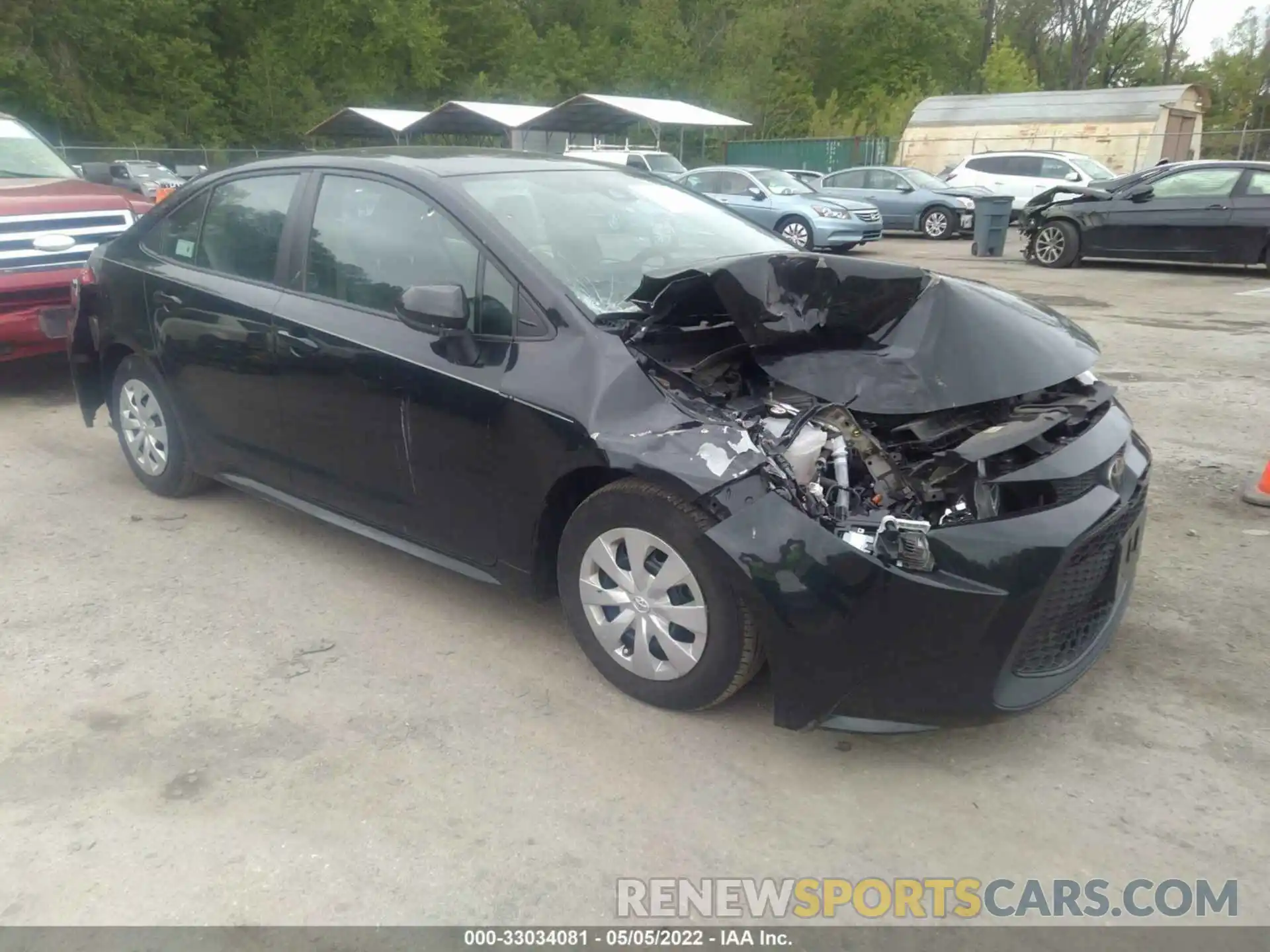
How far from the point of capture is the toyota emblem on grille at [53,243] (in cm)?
686

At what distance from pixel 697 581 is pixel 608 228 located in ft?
5.37

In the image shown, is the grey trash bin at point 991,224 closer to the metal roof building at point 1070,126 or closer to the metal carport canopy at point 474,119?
the metal roof building at point 1070,126

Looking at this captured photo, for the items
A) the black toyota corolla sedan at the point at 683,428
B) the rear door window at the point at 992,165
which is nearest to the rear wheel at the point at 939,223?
the rear door window at the point at 992,165

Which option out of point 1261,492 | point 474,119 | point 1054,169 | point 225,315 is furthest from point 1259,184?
point 474,119

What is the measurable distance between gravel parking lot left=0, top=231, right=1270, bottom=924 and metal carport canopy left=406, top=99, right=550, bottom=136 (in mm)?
29550

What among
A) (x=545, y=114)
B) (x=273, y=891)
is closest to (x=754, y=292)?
(x=273, y=891)

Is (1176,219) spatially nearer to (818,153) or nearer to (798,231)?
(798,231)

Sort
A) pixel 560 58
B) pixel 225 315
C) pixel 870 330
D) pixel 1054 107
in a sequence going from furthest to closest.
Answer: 1. pixel 560 58
2. pixel 1054 107
3. pixel 225 315
4. pixel 870 330

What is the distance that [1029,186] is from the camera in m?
21.6

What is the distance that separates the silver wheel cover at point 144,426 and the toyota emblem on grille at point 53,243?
93.2 inches

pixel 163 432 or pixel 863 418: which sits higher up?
pixel 863 418

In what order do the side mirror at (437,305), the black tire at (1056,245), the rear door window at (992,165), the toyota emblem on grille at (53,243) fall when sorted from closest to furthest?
the side mirror at (437,305), the toyota emblem on grille at (53,243), the black tire at (1056,245), the rear door window at (992,165)

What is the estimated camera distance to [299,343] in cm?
406

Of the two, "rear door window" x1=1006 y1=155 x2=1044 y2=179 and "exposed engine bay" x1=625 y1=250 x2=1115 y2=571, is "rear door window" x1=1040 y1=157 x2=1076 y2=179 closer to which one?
"rear door window" x1=1006 y1=155 x2=1044 y2=179
